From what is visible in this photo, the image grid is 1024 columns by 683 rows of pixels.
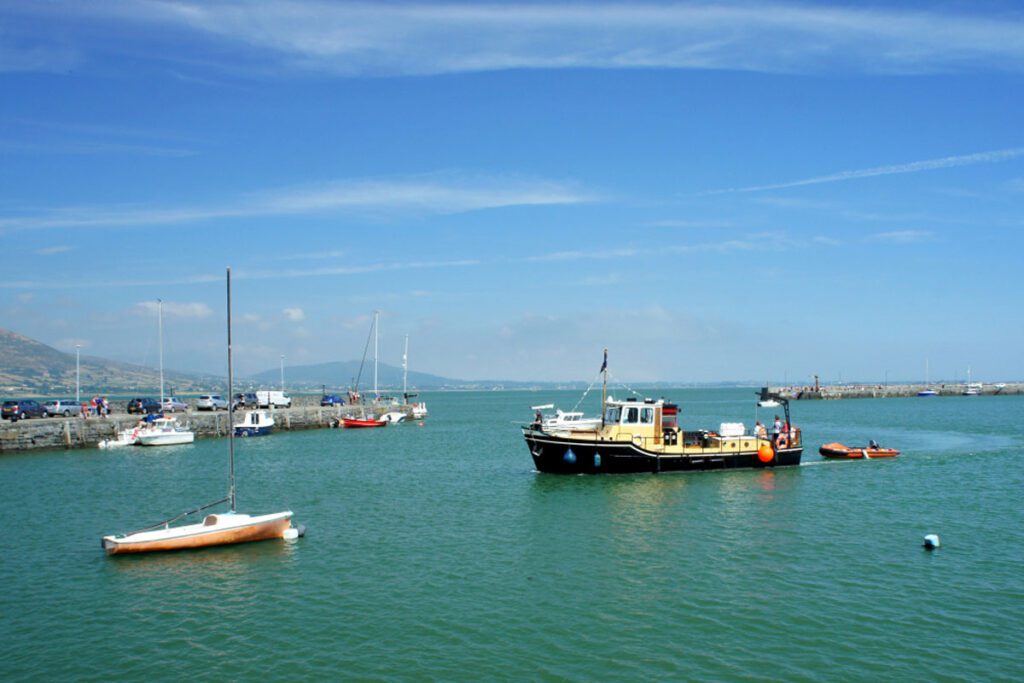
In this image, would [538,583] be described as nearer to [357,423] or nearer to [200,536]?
[200,536]

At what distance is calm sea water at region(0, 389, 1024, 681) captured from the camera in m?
17.4

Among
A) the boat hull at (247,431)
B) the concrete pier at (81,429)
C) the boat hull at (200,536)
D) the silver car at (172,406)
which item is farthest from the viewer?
the silver car at (172,406)

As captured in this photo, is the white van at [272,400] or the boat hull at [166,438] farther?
the white van at [272,400]

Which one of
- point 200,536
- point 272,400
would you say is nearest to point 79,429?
point 272,400

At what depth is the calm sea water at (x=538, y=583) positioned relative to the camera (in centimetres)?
1744

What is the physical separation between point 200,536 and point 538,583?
38.2 feet

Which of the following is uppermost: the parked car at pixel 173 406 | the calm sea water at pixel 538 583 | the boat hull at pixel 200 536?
the parked car at pixel 173 406

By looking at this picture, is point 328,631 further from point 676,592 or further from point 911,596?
point 911,596

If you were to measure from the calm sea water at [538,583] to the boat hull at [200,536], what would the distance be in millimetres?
409

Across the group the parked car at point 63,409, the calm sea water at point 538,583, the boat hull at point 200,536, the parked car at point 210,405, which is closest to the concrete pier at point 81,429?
the parked car at point 210,405

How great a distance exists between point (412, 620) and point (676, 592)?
722 centimetres

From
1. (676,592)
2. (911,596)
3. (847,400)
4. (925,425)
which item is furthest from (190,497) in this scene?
(847,400)

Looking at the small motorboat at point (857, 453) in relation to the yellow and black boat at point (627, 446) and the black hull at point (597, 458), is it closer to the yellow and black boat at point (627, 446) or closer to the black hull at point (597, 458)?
the yellow and black boat at point (627, 446)

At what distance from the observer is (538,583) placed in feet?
75.9
